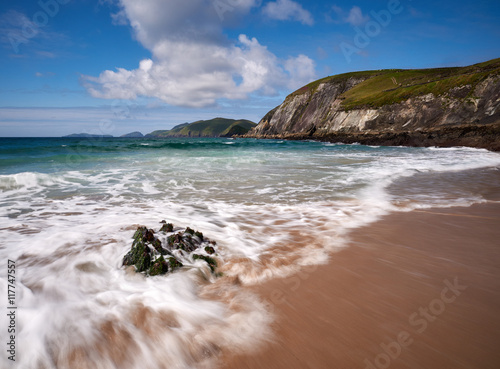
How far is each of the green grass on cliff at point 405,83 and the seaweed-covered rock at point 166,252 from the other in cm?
4195

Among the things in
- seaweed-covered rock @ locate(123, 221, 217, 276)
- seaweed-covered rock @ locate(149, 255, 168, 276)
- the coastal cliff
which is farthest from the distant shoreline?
seaweed-covered rock @ locate(149, 255, 168, 276)

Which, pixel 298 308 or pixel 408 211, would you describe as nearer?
pixel 298 308

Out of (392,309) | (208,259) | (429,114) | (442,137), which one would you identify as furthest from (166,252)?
(429,114)

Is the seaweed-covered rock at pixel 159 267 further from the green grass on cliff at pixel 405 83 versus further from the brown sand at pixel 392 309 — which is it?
the green grass on cliff at pixel 405 83

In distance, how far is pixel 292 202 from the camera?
582 cm

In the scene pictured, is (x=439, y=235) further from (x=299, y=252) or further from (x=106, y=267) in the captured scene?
(x=106, y=267)

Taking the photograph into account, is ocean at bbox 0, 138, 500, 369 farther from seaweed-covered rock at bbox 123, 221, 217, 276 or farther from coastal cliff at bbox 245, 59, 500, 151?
coastal cliff at bbox 245, 59, 500, 151

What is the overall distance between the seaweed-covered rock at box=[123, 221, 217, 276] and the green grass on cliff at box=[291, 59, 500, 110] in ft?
138

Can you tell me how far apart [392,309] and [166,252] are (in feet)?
7.94

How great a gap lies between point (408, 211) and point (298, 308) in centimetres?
396

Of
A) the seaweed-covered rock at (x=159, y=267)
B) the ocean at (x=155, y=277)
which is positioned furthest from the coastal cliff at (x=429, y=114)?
the seaweed-covered rock at (x=159, y=267)

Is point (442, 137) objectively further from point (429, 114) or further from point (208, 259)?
point (208, 259)

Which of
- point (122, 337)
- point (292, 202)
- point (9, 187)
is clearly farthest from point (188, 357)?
point (9, 187)

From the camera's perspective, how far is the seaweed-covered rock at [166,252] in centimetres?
271
